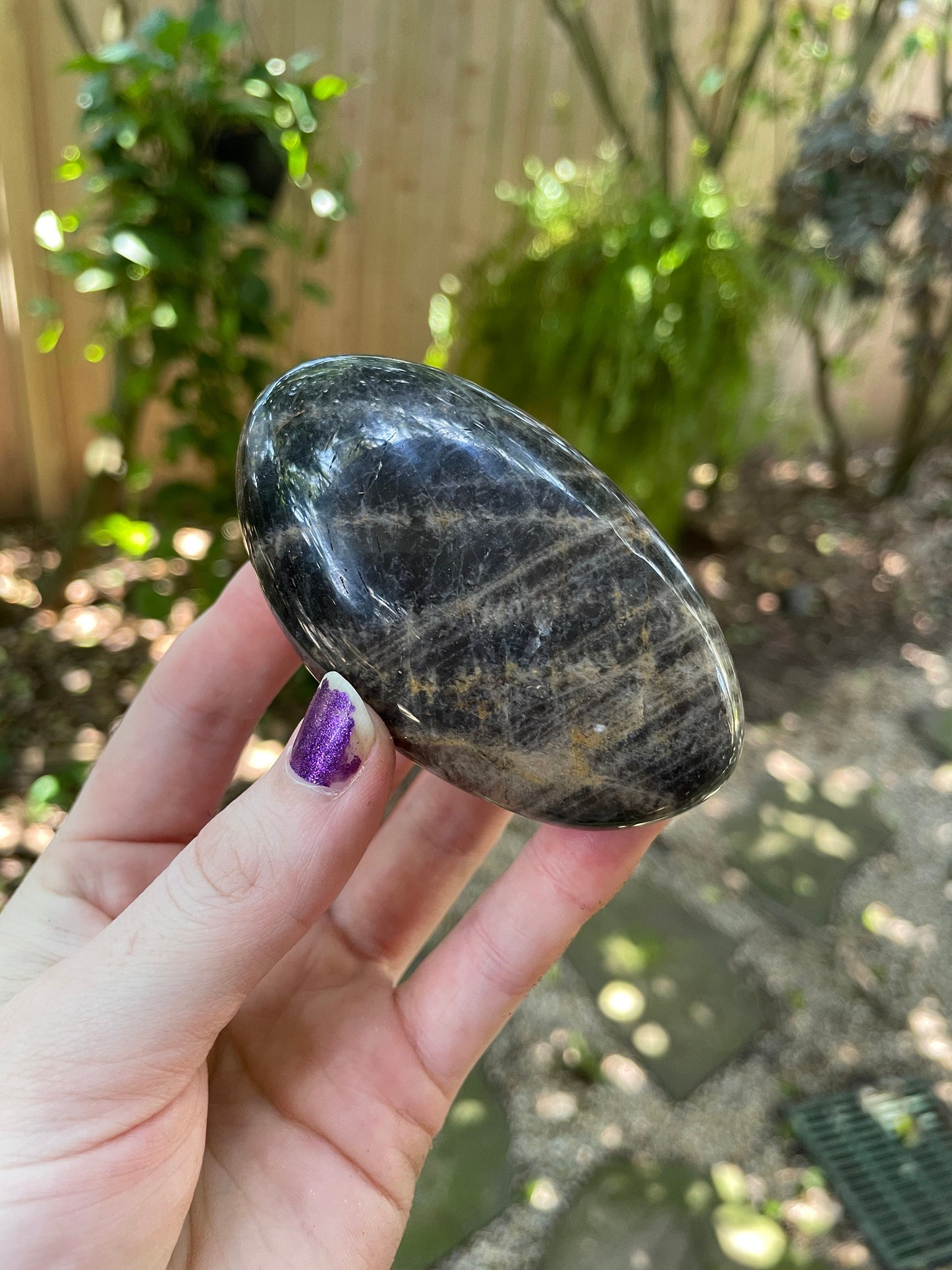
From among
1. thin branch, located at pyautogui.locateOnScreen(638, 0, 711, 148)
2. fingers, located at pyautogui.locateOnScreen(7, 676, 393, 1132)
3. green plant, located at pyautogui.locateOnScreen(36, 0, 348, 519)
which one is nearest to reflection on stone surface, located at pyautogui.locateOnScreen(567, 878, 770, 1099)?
fingers, located at pyautogui.locateOnScreen(7, 676, 393, 1132)

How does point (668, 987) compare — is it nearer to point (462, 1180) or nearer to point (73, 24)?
point (462, 1180)

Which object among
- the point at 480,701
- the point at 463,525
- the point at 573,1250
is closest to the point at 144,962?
the point at 480,701

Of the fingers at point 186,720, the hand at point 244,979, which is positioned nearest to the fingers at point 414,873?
the hand at point 244,979

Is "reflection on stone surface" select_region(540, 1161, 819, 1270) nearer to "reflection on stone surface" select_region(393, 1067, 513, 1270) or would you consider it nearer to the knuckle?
"reflection on stone surface" select_region(393, 1067, 513, 1270)

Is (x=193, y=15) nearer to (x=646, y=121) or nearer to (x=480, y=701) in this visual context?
(x=480, y=701)

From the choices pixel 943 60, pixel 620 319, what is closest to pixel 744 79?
pixel 943 60
